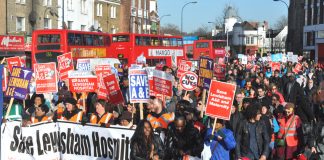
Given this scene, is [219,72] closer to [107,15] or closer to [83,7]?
[83,7]

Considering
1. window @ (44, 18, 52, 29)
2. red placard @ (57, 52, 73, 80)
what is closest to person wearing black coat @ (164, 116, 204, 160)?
red placard @ (57, 52, 73, 80)

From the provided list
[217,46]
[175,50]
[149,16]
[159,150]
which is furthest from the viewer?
[149,16]

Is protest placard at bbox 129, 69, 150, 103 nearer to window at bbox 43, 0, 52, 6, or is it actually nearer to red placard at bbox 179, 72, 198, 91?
red placard at bbox 179, 72, 198, 91

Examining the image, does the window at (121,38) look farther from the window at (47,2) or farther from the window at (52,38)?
the window at (47,2)

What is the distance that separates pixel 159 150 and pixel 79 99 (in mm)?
5528

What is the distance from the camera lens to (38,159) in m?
9.03

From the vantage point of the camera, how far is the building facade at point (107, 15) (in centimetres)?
5547

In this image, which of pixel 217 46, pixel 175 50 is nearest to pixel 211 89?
pixel 175 50

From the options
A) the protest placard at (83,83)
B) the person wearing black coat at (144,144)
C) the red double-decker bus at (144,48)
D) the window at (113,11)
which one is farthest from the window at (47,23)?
the person wearing black coat at (144,144)

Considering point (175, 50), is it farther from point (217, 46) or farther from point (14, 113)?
point (14, 113)

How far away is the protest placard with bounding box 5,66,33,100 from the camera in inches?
397

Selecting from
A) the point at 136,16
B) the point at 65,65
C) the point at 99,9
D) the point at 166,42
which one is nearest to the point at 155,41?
the point at 166,42

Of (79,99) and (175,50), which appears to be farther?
(175,50)

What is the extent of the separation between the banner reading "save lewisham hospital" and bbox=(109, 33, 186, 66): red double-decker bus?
2440 cm
